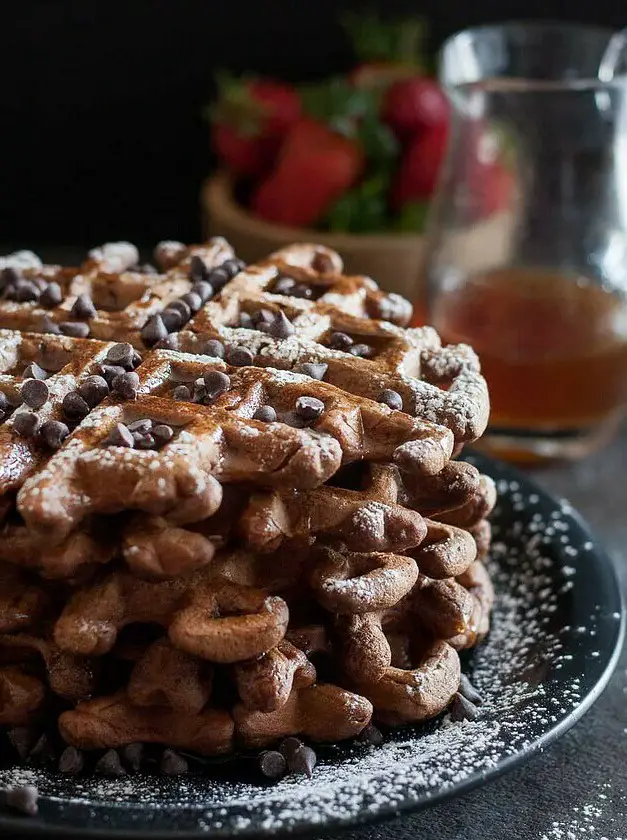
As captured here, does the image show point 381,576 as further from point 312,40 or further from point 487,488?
point 312,40

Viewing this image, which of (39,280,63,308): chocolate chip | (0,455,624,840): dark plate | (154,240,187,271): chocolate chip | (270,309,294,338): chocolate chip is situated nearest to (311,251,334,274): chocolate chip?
(154,240,187,271): chocolate chip

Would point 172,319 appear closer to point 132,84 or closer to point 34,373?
point 34,373

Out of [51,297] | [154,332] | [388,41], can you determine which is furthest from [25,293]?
[388,41]

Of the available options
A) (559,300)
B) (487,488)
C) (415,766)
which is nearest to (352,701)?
(415,766)

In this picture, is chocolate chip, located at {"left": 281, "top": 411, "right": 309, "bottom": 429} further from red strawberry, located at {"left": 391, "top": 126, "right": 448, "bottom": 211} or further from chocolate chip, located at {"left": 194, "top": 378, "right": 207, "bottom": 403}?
red strawberry, located at {"left": 391, "top": 126, "right": 448, "bottom": 211}

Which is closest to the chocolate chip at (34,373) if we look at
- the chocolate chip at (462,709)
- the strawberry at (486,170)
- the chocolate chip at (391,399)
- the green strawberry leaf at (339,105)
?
the chocolate chip at (391,399)
